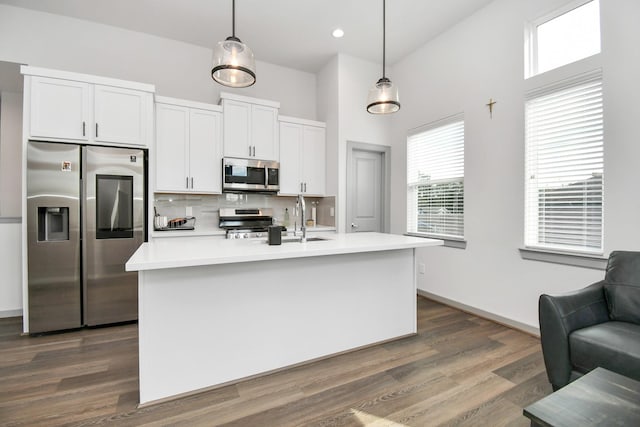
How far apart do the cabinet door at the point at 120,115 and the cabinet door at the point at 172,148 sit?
11.7 inches

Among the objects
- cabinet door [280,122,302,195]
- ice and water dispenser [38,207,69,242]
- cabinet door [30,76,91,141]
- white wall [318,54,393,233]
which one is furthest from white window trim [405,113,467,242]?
ice and water dispenser [38,207,69,242]

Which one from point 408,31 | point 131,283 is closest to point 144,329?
point 131,283

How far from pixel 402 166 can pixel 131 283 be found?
378 cm

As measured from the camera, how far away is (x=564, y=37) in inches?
105

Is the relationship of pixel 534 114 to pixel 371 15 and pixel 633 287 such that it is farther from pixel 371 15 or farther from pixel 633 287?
pixel 371 15

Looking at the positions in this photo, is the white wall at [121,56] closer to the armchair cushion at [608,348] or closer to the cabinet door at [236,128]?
the cabinet door at [236,128]

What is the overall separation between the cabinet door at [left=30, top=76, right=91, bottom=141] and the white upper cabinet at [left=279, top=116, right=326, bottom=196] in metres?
2.26

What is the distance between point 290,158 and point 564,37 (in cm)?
322

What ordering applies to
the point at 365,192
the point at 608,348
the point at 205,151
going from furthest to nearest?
the point at 365,192 → the point at 205,151 → the point at 608,348

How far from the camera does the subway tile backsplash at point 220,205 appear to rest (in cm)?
402

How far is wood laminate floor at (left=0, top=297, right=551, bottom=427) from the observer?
1715 mm

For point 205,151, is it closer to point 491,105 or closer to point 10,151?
point 10,151

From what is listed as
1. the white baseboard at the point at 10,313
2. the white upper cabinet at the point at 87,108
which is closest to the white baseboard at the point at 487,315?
the white upper cabinet at the point at 87,108

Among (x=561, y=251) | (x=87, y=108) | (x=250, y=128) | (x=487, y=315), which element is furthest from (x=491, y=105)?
(x=87, y=108)
